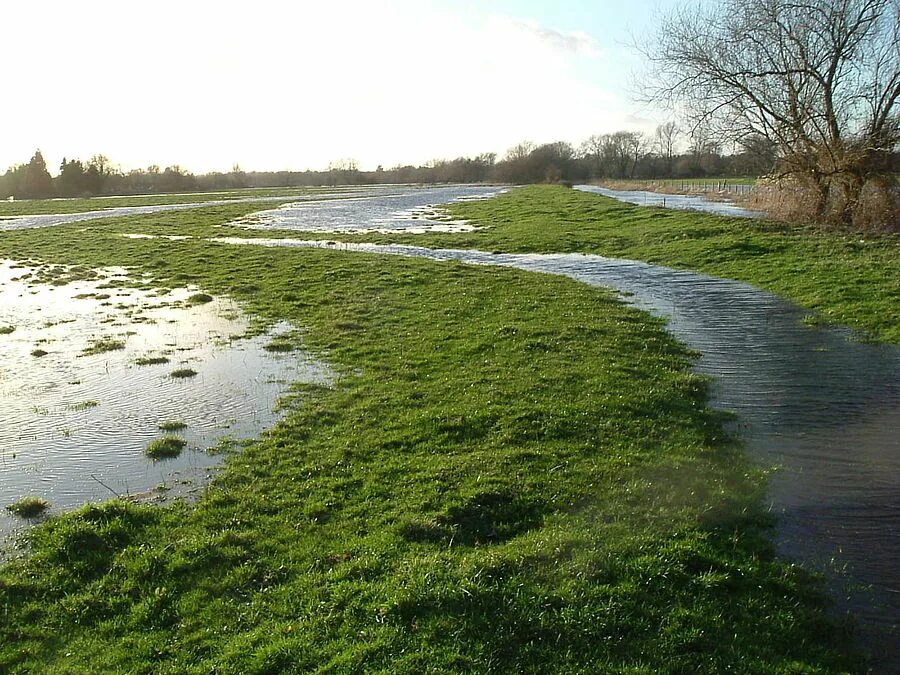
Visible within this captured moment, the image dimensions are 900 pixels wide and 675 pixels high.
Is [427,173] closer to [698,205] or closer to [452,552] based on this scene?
[698,205]

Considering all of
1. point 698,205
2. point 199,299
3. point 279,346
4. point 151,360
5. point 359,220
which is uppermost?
point 698,205

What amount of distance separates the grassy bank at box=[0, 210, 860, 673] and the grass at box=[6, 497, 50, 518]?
672 millimetres

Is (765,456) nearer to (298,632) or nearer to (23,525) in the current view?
(298,632)

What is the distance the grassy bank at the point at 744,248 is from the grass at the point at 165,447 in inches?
581

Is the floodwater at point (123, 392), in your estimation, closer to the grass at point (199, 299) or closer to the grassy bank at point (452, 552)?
the grass at point (199, 299)

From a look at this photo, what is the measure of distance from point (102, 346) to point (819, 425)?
15618mm

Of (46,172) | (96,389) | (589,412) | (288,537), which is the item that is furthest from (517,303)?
(46,172)

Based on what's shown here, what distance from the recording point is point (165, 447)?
9.71 meters

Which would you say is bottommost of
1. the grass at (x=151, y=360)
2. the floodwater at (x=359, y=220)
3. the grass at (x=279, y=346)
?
the grass at (x=151, y=360)

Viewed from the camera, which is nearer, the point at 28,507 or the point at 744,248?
the point at 28,507

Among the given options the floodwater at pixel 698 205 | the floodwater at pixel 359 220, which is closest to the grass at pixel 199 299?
the floodwater at pixel 359 220

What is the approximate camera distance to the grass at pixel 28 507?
7.93 metres

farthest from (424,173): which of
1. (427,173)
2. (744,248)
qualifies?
(744,248)

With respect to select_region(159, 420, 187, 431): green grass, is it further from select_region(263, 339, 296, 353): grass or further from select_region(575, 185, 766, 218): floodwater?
select_region(575, 185, 766, 218): floodwater
